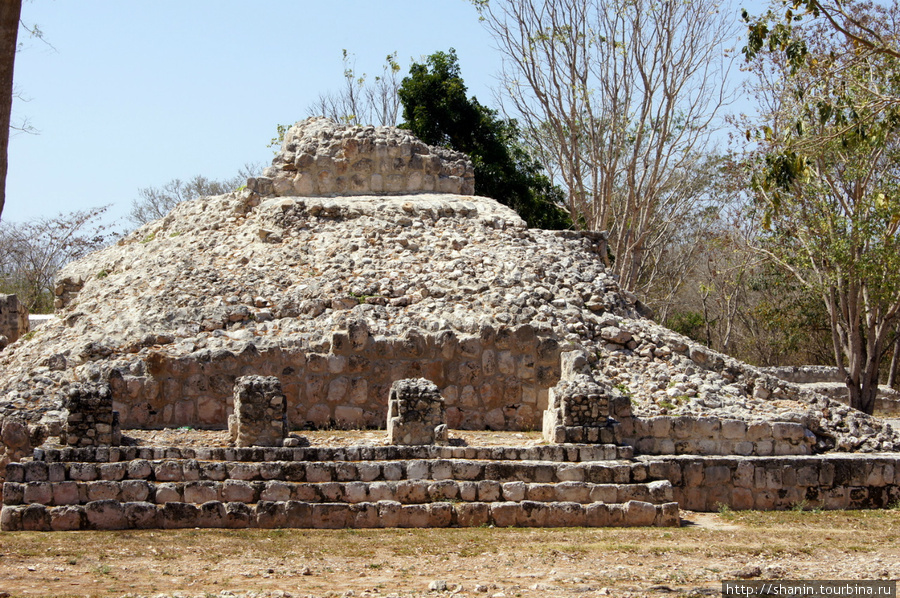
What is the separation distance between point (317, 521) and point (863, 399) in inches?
538

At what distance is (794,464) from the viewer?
1088 cm

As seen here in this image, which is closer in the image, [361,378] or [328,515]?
[328,515]

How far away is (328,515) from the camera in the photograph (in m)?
9.56

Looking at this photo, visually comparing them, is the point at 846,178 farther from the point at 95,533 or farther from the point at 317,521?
the point at 95,533

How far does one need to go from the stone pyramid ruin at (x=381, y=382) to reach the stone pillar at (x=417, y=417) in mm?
22

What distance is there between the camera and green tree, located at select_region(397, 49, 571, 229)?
2138 cm

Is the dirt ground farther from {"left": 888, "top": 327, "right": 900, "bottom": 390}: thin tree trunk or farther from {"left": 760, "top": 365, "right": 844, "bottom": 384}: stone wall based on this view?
{"left": 888, "top": 327, "right": 900, "bottom": 390}: thin tree trunk

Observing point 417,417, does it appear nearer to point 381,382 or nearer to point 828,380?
point 381,382

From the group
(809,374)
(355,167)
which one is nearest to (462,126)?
(355,167)

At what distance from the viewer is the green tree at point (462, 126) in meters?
21.4

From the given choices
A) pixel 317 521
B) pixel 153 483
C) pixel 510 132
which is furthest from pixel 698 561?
pixel 510 132

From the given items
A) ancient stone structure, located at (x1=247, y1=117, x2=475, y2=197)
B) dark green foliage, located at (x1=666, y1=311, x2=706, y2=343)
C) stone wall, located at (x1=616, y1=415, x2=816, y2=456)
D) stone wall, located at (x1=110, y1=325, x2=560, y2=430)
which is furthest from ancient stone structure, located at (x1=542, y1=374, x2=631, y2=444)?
dark green foliage, located at (x1=666, y1=311, x2=706, y2=343)

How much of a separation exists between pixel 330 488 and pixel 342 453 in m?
0.49

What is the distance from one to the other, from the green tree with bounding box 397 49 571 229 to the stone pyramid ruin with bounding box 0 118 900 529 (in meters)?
4.52
